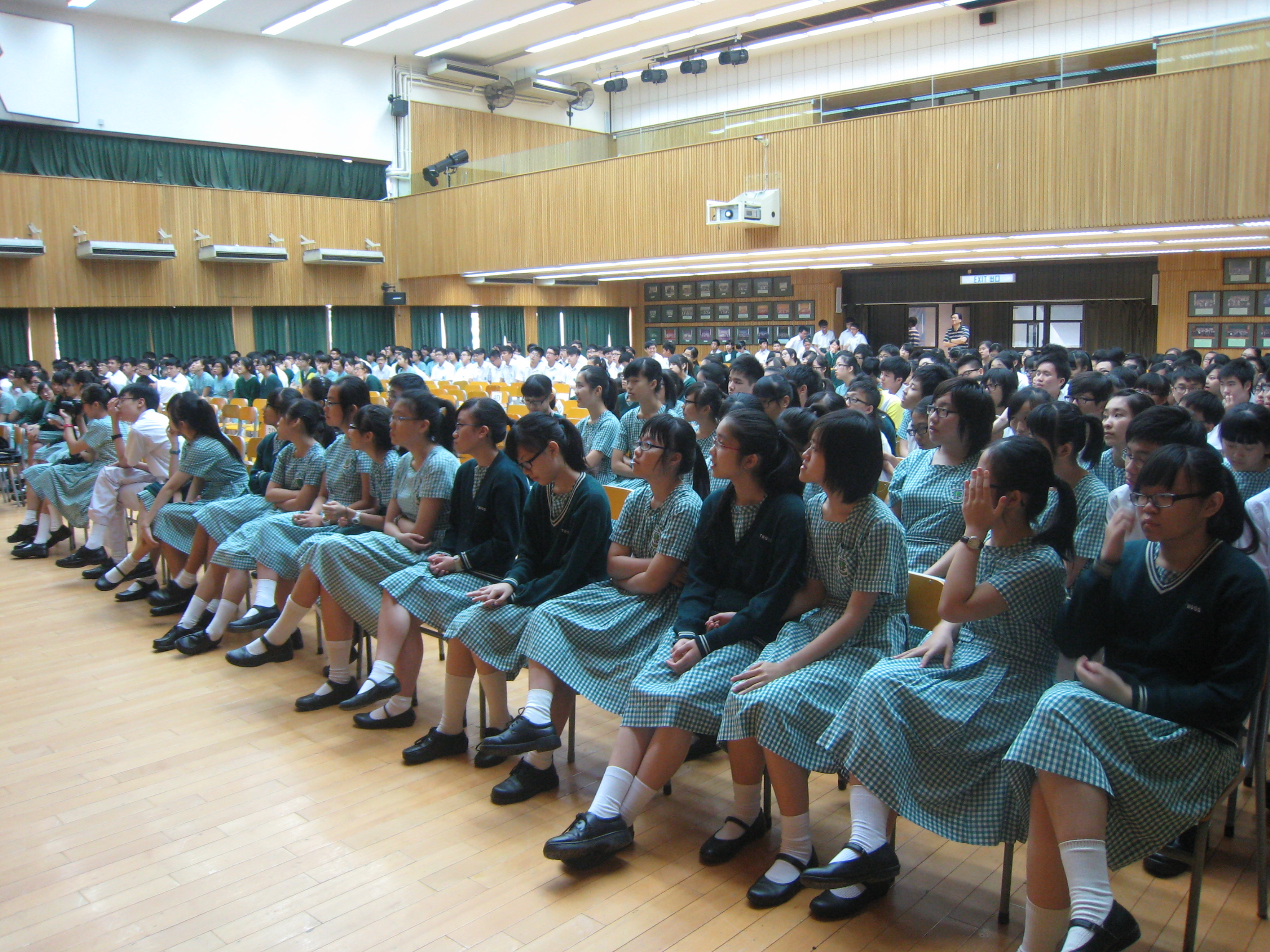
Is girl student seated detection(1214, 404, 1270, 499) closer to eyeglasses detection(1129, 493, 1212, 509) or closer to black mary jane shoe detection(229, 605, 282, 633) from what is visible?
eyeglasses detection(1129, 493, 1212, 509)

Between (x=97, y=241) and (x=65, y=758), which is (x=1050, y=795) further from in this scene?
(x=97, y=241)

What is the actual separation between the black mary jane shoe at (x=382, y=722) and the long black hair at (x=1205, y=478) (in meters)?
2.80

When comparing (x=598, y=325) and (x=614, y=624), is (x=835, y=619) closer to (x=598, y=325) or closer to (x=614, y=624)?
(x=614, y=624)

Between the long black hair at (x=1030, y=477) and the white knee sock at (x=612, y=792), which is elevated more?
the long black hair at (x=1030, y=477)

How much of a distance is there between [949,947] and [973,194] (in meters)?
9.40

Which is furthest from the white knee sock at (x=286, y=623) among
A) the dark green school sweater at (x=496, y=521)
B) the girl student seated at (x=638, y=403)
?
the girl student seated at (x=638, y=403)

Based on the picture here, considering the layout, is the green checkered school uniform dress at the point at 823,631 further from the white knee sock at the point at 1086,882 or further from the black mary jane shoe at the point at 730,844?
the white knee sock at the point at 1086,882

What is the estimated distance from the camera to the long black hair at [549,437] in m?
3.30

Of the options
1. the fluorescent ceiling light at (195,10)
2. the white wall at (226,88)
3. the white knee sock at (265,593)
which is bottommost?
the white knee sock at (265,593)

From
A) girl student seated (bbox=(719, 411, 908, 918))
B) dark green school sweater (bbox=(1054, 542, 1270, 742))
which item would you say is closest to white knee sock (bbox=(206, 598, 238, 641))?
girl student seated (bbox=(719, 411, 908, 918))

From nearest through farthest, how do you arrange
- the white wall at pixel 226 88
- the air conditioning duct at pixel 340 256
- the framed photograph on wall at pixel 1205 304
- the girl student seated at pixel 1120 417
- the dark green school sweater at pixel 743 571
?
the dark green school sweater at pixel 743 571
the girl student seated at pixel 1120 417
the framed photograph on wall at pixel 1205 304
the white wall at pixel 226 88
the air conditioning duct at pixel 340 256

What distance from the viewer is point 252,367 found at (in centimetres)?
1222

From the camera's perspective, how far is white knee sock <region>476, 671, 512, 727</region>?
3.35m

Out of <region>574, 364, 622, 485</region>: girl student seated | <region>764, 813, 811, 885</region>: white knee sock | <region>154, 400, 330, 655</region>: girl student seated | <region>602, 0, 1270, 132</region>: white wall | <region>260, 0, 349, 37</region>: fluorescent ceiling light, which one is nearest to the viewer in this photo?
<region>764, 813, 811, 885</region>: white knee sock
